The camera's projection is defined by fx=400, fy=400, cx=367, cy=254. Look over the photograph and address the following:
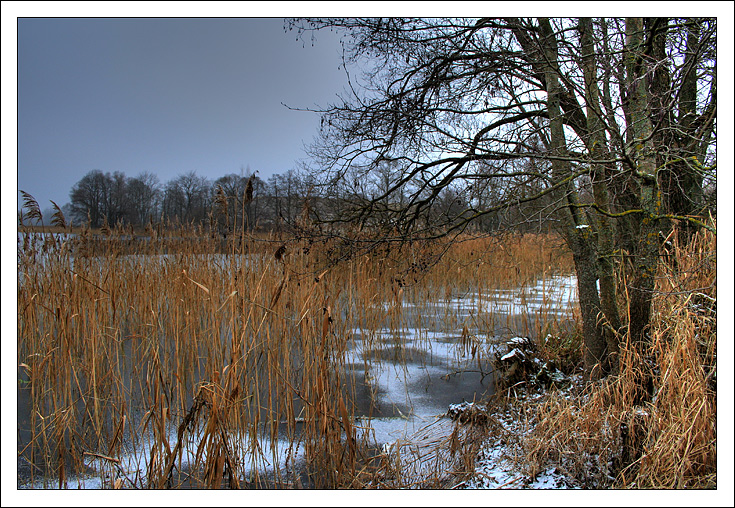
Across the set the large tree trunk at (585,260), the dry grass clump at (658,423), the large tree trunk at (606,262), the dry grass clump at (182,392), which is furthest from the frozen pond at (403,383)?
the large tree trunk at (606,262)

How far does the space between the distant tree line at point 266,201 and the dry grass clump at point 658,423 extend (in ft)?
3.57

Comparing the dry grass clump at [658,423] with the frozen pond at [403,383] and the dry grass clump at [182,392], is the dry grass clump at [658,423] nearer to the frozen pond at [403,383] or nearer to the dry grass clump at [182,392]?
the dry grass clump at [182,392]

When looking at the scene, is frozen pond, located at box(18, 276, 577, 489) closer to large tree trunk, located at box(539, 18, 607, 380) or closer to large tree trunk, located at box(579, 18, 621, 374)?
large tree trunk, located at box(539, 18, 607, 380)

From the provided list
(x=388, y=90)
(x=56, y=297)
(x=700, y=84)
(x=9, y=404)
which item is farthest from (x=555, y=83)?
(x=56, y=297)

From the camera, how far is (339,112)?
3.25m

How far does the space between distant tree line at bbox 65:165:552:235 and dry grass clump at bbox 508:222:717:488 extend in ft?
3.57

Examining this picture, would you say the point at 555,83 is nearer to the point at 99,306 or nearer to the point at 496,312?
the point at 496,312

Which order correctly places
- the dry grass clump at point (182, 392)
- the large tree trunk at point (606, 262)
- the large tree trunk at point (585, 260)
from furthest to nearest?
the large tree trunk at point (585, 260)
the large tree trunk at point (606, 262)
the dry grass clump at point (182, 392)

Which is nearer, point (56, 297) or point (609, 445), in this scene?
point (609, 445)

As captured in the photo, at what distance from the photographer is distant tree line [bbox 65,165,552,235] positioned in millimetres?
3143

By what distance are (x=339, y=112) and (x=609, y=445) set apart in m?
2.85

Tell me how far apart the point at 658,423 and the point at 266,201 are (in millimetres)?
3535

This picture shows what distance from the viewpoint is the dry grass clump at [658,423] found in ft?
5.89

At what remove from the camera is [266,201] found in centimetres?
410
